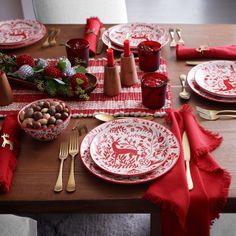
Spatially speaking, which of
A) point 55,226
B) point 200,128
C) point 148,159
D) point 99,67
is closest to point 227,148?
point 200,128

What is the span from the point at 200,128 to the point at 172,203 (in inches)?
11.0

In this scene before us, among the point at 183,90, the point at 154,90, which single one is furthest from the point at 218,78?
the point at 154,90

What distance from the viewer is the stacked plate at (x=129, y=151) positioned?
907mm

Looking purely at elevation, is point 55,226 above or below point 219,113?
below

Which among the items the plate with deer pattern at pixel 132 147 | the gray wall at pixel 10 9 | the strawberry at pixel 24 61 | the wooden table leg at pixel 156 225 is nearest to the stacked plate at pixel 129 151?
the plate with deer pattern at pixel 132 147

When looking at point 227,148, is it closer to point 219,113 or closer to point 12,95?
point 219,113

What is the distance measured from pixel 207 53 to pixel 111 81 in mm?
392

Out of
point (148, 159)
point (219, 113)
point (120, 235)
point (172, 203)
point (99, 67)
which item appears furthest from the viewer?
point (120, 235)

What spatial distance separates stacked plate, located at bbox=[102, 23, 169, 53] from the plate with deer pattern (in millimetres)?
467

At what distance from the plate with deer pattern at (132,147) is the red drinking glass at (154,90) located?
0.29 ft

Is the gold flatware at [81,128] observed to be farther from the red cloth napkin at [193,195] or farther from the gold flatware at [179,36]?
the gold flatware at [179,36]

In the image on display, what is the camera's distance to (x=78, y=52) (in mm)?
1317

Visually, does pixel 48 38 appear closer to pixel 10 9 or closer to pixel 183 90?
pixel 183 90

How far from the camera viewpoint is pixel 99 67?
1352 millimetres
